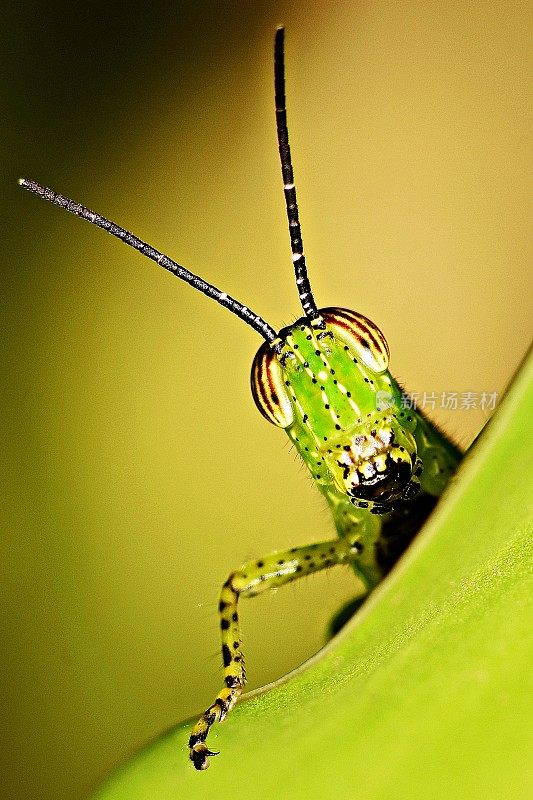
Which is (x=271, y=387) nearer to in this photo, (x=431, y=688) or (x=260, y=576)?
(x=260, y=576)

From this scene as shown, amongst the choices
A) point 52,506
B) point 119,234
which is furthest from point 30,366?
point 119,234

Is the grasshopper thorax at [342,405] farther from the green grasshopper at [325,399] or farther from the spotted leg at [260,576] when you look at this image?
the spotted leg at [260,576]

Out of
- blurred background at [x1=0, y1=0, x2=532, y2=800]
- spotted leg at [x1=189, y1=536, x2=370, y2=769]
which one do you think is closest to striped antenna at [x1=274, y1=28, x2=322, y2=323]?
spotted leg at [x1=189, y1=536, x2=370, y2=769]

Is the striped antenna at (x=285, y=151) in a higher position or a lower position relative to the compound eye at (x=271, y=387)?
higher

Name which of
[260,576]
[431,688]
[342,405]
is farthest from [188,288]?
[431,688]

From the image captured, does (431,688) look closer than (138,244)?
Yes

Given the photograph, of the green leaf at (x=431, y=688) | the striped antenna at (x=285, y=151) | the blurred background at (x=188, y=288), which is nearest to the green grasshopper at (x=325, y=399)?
the striped antenna at (x=285, y=151)
